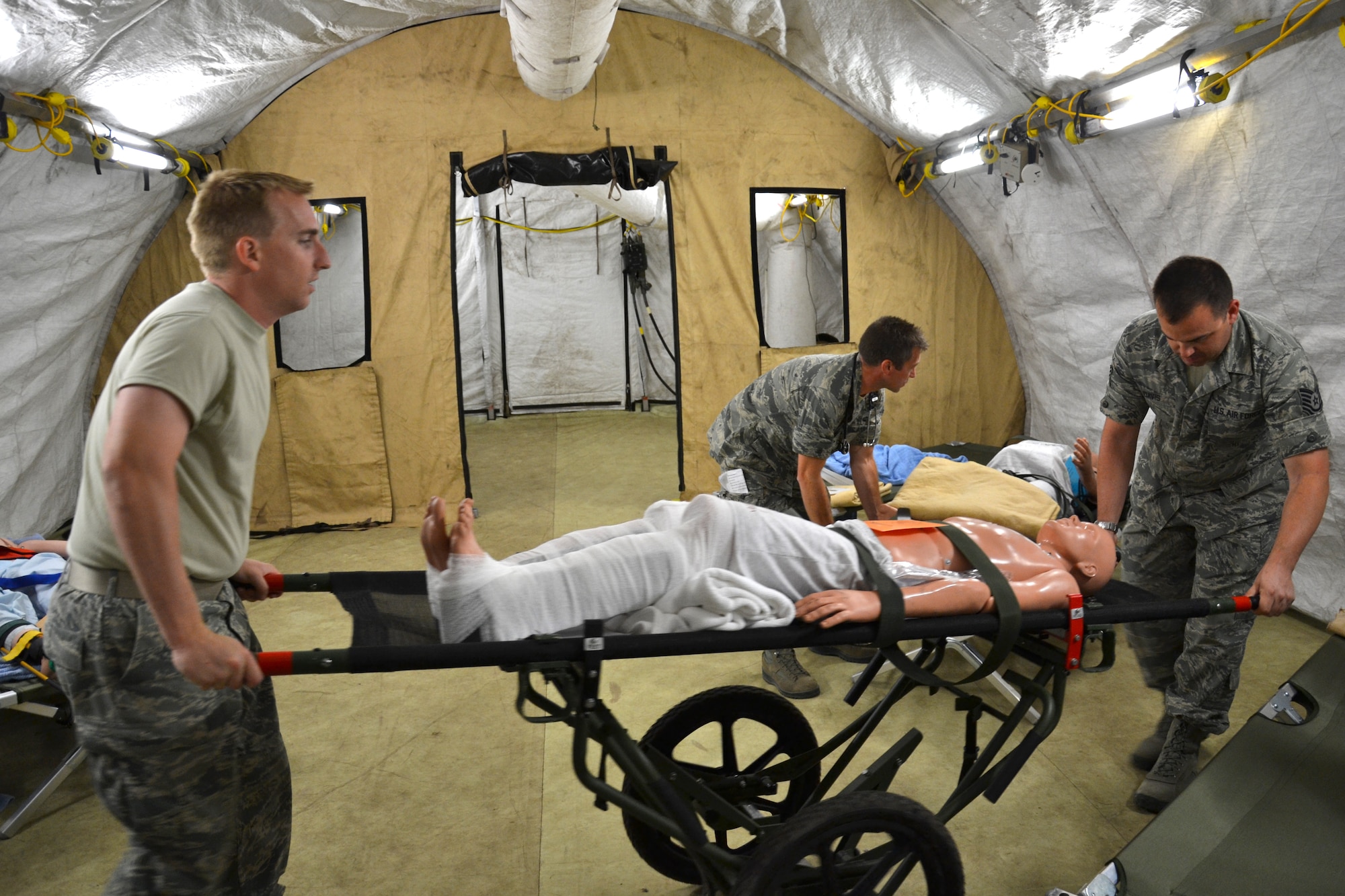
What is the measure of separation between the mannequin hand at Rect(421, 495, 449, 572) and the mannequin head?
1443 millimetres

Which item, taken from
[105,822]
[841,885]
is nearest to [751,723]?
[841,885]

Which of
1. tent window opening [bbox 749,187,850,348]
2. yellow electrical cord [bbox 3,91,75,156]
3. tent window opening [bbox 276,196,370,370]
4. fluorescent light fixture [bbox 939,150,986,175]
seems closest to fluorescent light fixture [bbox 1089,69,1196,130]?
fluorescent light fixture [bbox 939,150,986,175]

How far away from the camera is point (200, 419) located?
1.51 meters

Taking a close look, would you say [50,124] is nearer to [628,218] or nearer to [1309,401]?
[628,218]

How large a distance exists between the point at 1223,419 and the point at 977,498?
1618 millimetres

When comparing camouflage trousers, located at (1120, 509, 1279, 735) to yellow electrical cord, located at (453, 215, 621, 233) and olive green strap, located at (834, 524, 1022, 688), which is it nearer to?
olive green strap, located at (834, 524, 1022, 688)

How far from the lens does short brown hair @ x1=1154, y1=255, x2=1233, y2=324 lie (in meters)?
2.15

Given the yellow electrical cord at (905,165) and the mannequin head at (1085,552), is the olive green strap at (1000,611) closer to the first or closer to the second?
the mannequin head at (1085,552)

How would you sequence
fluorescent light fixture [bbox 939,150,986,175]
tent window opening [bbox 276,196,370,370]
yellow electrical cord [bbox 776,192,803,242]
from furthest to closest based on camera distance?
tent window opening [bbox 276,196,370,370] < yellow electrical cord [bbox 776,192,803,242] < fluorescent light fixture [bbox 939,150,986,175]

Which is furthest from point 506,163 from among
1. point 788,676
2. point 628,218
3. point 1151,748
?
point 1151,748

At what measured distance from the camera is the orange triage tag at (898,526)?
222 cm

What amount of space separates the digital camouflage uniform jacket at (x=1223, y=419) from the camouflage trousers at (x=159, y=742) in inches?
94.8

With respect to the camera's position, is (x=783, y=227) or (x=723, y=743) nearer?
(x=723, y=743)

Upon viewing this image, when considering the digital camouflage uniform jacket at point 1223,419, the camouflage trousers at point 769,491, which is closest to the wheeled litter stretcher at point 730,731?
the digital camouflage uniform jacket at point 1223,419
